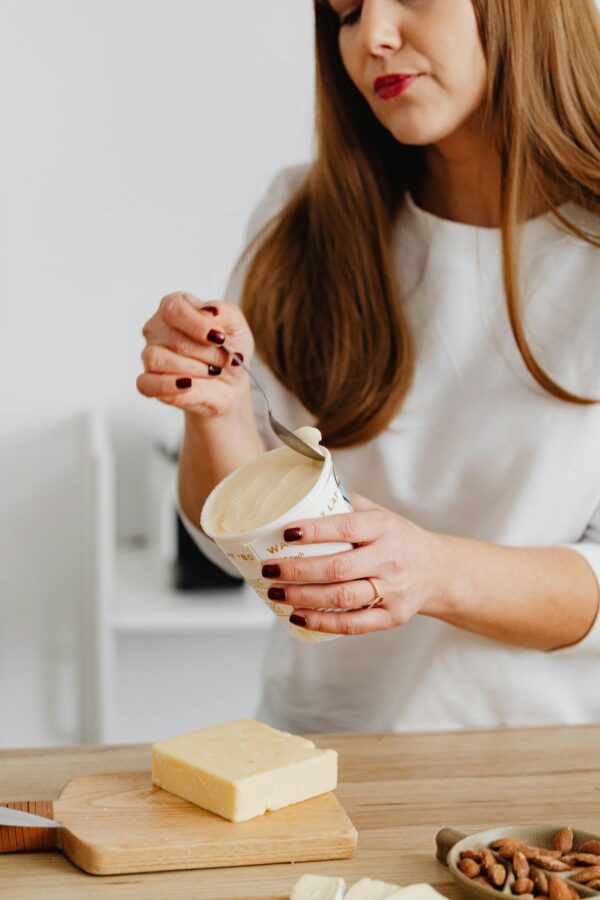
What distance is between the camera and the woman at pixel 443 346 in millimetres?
1231

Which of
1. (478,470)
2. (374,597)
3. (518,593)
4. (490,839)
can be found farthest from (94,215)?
(490,839)

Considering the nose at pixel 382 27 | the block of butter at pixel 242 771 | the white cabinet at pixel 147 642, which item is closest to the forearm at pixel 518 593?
the block of butter at pixel 242 771

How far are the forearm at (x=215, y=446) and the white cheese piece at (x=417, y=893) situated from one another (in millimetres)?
577

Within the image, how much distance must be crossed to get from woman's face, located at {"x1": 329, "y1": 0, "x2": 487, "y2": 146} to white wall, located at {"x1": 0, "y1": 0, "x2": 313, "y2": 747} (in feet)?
3.77

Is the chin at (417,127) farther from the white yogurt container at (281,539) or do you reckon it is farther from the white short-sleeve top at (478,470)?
the white yogurt container at (281,539)

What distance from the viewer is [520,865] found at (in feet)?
2.81

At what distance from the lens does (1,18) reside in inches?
91.7

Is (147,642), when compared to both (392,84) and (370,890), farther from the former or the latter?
(370,890)

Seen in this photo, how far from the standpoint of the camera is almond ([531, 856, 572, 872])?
86 centimetres

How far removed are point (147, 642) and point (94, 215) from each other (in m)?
0.93

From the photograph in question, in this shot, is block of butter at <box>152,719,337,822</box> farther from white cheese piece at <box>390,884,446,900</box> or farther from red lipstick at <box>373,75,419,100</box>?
red lipstick at <box>373,75,419,100</box>

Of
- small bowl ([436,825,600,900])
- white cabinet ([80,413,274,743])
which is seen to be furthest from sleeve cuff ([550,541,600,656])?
white cabinet ([80,413,274,743])

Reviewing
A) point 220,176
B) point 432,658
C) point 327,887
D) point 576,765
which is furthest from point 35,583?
point 327,887

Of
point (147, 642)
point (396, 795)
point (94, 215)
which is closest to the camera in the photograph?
point (396, 795)
